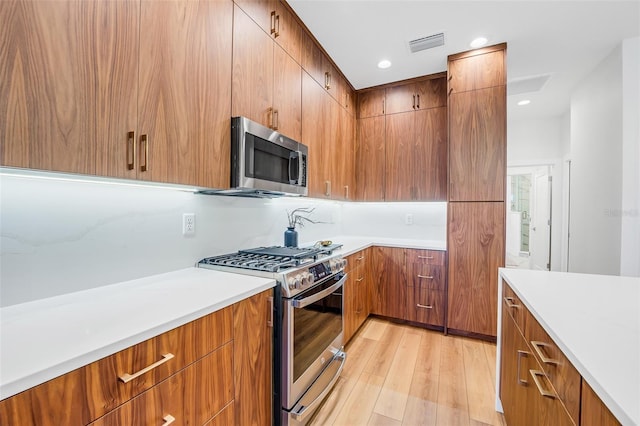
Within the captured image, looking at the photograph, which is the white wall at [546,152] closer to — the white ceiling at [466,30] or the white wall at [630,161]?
the white ceiling at [466,30]

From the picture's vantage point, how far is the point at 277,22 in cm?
188

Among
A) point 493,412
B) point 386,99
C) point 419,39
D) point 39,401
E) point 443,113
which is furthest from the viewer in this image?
point 386,99

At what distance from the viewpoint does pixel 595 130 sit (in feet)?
9.69

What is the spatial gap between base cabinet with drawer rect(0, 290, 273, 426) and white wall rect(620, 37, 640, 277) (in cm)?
319

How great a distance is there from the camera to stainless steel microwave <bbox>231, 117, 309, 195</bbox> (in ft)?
4.91

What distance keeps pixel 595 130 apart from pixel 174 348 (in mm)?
4262

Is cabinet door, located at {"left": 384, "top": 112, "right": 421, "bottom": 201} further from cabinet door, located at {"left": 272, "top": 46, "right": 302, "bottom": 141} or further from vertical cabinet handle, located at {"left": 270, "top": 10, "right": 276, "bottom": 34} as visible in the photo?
vertical cabinet handle, located at {"left": 270, "top": 10, "right": 276, "bottom": 34}

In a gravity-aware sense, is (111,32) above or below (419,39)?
below

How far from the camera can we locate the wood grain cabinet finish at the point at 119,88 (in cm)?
78

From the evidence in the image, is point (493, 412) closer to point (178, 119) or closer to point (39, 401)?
point (39, 401)

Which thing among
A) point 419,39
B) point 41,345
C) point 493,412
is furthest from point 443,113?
point 41,345

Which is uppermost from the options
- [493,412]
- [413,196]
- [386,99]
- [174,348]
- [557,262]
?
[386,99]

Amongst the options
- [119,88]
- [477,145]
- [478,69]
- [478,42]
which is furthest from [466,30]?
[119,88]

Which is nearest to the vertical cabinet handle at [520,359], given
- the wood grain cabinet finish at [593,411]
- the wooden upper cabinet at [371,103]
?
the wood grain cabinet finish at [593,411]
